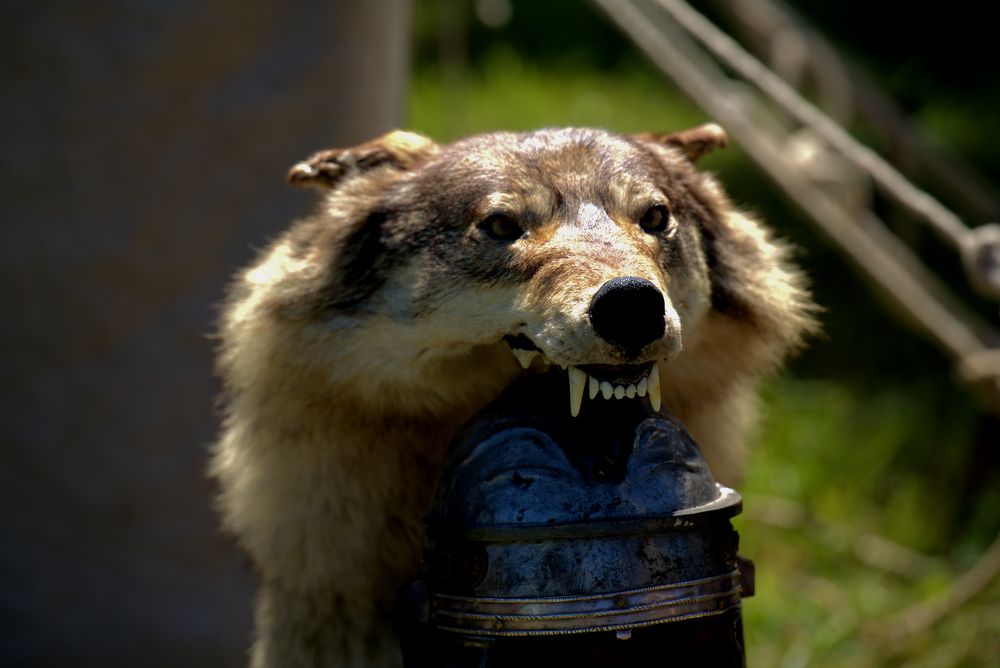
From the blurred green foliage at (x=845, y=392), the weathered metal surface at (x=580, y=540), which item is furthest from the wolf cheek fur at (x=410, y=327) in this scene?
the blurred green foliage at (x=845, y=392)

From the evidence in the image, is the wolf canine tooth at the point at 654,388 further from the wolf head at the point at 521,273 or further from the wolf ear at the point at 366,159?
the wolf ear at the point at 366,159

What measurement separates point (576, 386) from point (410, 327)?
432 millimetres

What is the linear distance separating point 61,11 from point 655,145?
7.06 ft

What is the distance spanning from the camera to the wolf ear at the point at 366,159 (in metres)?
2.61

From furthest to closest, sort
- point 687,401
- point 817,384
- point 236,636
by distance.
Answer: point 817,384
point 236,636
point 687,401

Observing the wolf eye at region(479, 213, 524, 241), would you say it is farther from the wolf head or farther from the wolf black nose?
the wolf black nose

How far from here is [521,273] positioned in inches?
85.4

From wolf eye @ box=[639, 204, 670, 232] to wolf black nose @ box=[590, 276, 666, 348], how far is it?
15.6 inches

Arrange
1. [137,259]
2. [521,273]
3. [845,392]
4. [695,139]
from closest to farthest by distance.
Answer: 1. [521,273]
2. [695,139]
3. [137,259]
4. [845,392]

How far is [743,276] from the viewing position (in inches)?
102

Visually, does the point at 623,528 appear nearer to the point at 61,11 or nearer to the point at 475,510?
the point at 475,510

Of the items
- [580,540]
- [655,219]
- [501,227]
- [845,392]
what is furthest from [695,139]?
[845,392]

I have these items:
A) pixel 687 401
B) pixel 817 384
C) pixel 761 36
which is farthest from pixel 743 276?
pixel 817 384

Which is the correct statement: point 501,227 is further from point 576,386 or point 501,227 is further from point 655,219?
point 576,386
